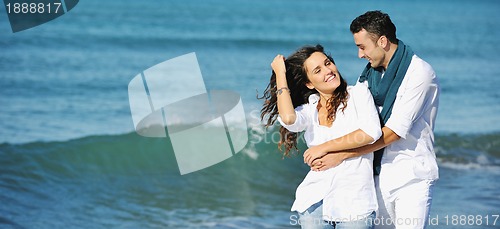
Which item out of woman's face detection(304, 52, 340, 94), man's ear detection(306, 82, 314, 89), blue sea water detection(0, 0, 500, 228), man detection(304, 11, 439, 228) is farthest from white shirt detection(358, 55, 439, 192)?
blue sea water detection(0, 0, 500, 228)

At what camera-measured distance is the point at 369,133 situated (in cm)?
320

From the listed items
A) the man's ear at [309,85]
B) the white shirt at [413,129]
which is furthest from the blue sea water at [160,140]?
the man's ear at [309,85]

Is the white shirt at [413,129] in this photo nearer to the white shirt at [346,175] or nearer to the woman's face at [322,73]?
the white shirt at [346,175]

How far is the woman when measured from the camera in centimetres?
324

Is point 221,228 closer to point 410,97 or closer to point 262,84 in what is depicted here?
point 410,97

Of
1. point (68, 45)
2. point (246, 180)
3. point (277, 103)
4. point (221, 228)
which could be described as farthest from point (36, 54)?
point (277, 103)

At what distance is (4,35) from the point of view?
1586 centimetres

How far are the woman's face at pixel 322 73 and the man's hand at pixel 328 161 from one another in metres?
0.28

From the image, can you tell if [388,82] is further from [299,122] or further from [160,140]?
[160,140]

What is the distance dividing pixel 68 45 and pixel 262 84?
16.1 ft

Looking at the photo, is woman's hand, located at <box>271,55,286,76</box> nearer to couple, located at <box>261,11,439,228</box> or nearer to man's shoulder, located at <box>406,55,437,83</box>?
couple, located at <box>261,11,439,228</box>

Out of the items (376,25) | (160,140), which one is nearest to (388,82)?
(376,25)

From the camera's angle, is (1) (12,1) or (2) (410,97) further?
(1) (12,1)

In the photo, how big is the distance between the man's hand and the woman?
15mm
